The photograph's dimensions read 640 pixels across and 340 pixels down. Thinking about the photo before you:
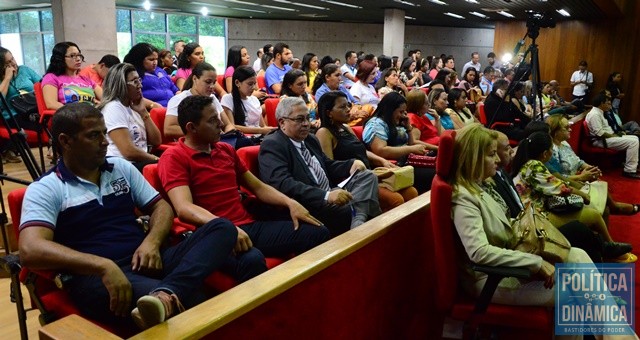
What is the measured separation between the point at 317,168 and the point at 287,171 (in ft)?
0.93

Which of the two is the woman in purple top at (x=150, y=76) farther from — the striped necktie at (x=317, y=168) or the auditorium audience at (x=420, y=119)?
the auditorium audience at (x=420, y=119)

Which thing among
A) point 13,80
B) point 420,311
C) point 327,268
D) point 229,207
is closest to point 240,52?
point 13,80

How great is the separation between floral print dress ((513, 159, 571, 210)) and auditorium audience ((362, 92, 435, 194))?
24.1 inches

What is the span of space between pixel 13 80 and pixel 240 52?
7.33 ft

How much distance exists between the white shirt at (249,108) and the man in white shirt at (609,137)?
14.7 feet

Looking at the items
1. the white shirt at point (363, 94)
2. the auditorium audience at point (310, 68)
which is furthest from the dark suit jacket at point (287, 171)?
the auditorium audience at point (310, 68)

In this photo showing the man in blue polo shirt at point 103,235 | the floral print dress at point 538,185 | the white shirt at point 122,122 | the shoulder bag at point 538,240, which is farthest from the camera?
the floral print dress at point 538,185

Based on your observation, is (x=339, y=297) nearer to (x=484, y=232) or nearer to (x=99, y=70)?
(x=484, y=232)

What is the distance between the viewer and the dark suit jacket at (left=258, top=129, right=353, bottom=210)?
101 inches

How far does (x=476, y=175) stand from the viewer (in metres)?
2.07

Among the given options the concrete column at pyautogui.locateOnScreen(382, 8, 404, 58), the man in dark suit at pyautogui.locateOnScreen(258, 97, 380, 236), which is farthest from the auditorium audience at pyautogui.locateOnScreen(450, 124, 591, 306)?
the concrete column at pyautogui.locateOnScreen(382, 8, 404, 58)

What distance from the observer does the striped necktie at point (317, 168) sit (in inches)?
111

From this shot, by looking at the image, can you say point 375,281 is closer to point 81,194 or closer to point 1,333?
point 81,194

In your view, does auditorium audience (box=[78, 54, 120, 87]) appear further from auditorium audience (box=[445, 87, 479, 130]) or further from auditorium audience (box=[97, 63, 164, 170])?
auditorium audience (box=[445, 87, 479, 130])
